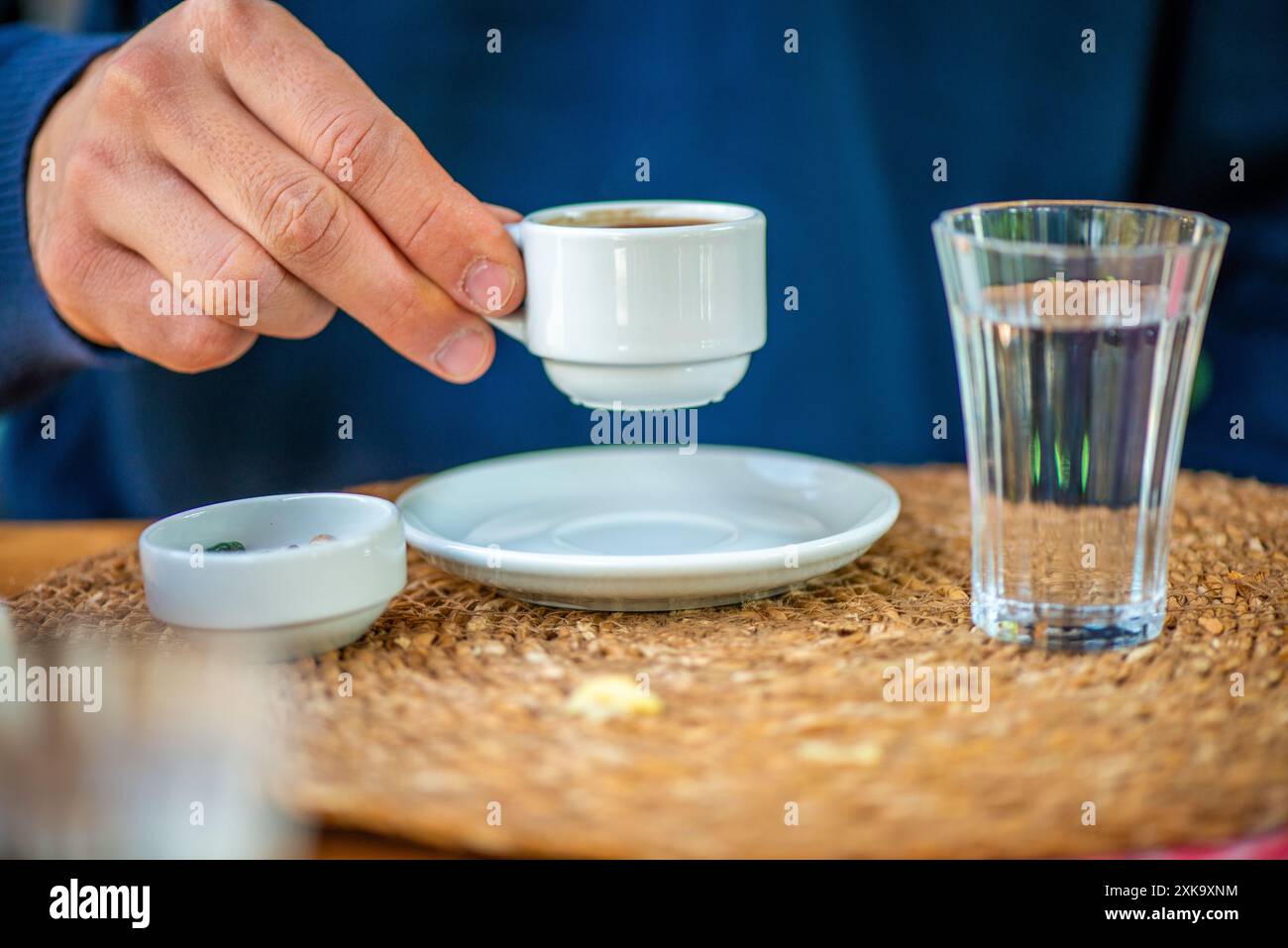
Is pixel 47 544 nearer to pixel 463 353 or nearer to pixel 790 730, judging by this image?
pixel 463 353

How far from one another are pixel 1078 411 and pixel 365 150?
0.53 m

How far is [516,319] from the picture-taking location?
3.20 ft

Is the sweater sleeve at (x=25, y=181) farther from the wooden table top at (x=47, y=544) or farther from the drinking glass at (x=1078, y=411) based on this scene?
the drinking glass at (x=1078, y=411)

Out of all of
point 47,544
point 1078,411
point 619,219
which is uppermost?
point 619,219

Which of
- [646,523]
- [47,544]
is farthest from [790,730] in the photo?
[47,544]

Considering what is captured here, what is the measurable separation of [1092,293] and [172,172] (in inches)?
27.2

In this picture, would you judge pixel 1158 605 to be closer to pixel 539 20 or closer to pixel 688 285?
pixel 688 285

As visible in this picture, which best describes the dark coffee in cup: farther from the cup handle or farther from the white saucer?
the white saucer

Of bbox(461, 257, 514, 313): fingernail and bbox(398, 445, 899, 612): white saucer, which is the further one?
bbox(461, 257, 514, 313): fingernail

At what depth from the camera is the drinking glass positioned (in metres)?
0.74

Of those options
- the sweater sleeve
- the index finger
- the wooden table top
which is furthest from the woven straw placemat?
the sweater sleeve

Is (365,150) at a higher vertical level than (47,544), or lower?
higher

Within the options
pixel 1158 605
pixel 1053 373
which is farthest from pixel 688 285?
pixel 1158 605

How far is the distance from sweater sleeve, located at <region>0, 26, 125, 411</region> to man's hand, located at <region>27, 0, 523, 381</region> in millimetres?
149
